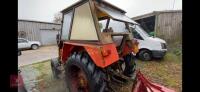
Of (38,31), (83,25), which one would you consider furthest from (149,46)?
(38,31)

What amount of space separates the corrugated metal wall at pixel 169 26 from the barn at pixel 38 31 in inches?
530

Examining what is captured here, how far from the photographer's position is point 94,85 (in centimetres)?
277

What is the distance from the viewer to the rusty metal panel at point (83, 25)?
9.98ft

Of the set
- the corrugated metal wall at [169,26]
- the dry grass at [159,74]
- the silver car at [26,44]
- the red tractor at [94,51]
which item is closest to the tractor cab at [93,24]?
the red tractor at [94,51]

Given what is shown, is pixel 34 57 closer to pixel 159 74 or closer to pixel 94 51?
pixel 159 74

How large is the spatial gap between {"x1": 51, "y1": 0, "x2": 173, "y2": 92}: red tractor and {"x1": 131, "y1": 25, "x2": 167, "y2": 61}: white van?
3.36 metres

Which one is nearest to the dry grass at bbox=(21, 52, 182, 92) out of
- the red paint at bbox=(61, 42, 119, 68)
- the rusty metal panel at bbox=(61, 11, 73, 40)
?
the rusty metal panel at bbox=(61, 11, 73, 40)

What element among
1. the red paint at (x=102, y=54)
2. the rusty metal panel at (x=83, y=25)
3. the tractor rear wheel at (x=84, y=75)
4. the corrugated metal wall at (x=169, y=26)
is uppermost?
the corrugated metal wall at (x=169, y=26)

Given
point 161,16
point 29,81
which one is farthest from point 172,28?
point 29,81

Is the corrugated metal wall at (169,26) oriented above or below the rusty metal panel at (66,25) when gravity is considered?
above

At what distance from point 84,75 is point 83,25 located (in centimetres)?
92

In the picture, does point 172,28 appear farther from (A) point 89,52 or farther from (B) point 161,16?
(A) point 89,52

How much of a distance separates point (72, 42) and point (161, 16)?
32.3 ft

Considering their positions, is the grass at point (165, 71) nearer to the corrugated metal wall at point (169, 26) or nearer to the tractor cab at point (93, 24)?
the tractor cab at point (93, 24)
